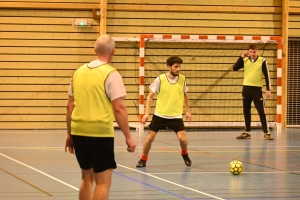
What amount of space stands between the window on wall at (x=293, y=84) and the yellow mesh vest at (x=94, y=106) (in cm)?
1486

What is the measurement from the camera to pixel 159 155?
532 inches

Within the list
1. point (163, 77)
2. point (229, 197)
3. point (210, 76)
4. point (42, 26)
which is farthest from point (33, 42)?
point (229, 197)

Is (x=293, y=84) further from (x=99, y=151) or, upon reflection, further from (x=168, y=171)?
(x=99, y=151)

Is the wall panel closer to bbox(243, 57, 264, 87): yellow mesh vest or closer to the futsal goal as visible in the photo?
the futsal goal

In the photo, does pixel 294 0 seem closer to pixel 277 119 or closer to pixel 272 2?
pixel 272 2

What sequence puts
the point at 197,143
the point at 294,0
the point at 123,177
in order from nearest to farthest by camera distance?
the point at 123,177 → the point at 197,143 → the point at 294,0

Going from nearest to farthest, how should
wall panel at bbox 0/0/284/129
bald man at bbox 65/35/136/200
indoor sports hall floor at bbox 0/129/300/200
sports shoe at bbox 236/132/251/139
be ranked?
bald man at bbox 65/35/136/200
indoor sports hall floor at bbox 0/129/300/200
sports shoe at bbox 236/132/251/139
wall panel at bbox 0/0/284/129

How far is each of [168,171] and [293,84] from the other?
10.6 metres

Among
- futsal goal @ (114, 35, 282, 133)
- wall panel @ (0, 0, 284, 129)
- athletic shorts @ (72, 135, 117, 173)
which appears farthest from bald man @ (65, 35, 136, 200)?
futsal goal @ (114, 35, 282, 133)

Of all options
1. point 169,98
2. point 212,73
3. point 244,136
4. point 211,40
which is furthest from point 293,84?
point 169,98

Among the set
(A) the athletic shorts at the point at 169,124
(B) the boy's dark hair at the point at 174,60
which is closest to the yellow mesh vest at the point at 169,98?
(A) the athletic shorts at the point at 169,124

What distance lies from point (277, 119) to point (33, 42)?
23.0 ft

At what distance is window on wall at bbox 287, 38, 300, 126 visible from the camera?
20.9 metres

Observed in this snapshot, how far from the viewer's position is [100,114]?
6.69 meters
